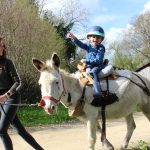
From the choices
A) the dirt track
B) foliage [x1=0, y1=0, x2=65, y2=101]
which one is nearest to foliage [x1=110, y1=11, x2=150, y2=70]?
foliage [x1=0, y1=0, x2=65, y2=101]

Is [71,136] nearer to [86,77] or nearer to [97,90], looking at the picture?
[86,77]

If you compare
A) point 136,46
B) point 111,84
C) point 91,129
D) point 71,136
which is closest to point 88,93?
point 111,84

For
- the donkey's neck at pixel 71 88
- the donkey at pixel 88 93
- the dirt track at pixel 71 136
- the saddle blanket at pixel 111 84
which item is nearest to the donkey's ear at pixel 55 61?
the donkey at pixel 88 93

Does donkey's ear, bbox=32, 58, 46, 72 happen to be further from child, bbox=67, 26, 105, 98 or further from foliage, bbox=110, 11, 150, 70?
foliage, bbox=110, 11, 150, 70

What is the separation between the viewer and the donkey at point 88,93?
7.38m

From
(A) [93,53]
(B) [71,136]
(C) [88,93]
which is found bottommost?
(B) [71,136]

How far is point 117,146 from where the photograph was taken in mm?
9922

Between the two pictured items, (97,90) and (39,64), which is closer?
(39,64)

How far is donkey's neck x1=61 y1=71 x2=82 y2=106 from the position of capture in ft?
26.1

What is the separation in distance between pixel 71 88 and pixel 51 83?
791mm

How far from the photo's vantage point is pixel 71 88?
808 cm

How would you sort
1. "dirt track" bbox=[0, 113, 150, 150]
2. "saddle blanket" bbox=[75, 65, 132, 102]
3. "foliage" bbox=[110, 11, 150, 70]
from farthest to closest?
"foliage" bbox=[110, 11, 150, 70], "dirt track" bbox=[0, 113, 150, 150], "saddle blanket" bbox=[75, 65, 132, 102]

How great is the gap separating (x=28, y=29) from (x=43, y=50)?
1.97m

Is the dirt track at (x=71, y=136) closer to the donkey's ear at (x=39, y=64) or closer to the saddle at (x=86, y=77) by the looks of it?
the saddle at (x=86, y=77)
